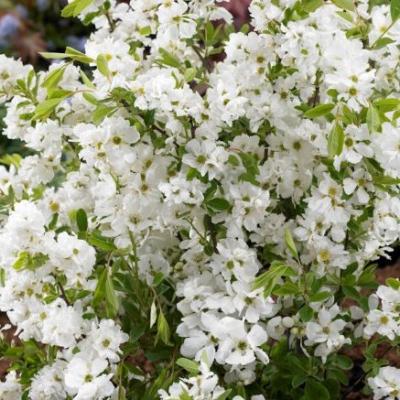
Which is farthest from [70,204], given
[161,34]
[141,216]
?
[161,34]

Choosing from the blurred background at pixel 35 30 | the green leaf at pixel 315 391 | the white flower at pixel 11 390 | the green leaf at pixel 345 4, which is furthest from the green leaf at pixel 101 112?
the blurred background at pixel 35 30

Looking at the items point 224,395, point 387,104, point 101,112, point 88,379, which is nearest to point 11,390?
point 88,379

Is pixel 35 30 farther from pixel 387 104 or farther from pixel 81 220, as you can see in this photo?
pixel 387 104

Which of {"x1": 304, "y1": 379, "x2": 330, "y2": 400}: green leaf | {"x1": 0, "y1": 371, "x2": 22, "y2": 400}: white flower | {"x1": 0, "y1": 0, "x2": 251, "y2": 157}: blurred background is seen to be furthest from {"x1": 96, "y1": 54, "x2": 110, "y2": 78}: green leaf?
{"x1": 0, "y1": 0, "x2": 251, "y2": 157}: blurred background

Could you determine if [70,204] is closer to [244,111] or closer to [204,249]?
[204,249]

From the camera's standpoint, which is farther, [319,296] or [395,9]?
[319,296]

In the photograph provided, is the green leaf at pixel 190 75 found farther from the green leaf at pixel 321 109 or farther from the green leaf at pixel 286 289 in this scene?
the green leaf at pixel 286 289
